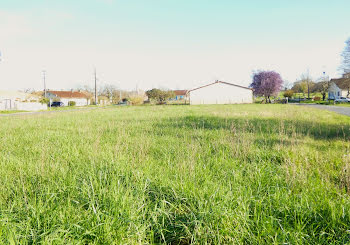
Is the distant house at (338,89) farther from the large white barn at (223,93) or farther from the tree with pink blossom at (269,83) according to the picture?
the large white barn at (223,93)

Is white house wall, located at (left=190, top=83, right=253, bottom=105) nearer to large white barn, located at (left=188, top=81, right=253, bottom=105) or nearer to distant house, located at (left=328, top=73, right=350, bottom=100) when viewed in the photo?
large white barn, located at (left=188, top=81, right=253, bottom=105)

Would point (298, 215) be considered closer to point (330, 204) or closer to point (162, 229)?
point (330, 204)

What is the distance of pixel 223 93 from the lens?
181ft

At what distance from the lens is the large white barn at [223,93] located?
2167 inches

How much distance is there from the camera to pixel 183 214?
8.05 ft

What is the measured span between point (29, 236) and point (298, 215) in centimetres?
265

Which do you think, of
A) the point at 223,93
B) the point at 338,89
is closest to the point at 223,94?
the point at 223,93

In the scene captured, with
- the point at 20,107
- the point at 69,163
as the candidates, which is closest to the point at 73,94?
the point at 20,107

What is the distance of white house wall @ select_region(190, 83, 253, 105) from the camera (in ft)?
181

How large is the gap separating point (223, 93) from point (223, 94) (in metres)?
0.27

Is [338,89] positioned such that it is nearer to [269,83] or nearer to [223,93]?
Answer: [269,83]

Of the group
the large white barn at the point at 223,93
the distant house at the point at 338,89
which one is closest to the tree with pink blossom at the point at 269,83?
the large white barn at the point at 223,93

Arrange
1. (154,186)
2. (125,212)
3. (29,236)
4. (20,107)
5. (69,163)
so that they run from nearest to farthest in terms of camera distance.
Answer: (29,236)
(125,212)
(154,186)
(69,163)
(20,107)

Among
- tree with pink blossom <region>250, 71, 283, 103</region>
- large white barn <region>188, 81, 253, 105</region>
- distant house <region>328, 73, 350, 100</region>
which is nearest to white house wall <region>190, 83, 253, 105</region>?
large white barn <region>188, 81, 253, 105</region>
